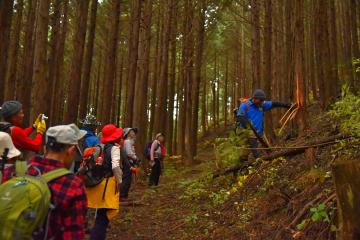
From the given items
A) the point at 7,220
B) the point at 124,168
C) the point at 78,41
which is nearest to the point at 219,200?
the point at 124,168

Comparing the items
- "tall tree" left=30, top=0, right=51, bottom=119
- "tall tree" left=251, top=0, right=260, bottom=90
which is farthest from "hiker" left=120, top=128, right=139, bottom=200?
"tall tree" left=251, top=0, right=260, bottom=90

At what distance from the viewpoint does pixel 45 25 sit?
867 cm

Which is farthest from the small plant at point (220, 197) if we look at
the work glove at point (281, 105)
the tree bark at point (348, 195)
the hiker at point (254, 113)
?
the tree bark at point (348, 195)

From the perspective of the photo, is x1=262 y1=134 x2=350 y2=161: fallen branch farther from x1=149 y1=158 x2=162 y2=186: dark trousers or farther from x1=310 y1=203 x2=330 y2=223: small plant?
x1=149 y1=158 x2=162 y2=186: dark trousers

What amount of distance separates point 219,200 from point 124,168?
9.02ft

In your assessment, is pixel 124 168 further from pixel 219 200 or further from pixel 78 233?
pixel 78 233

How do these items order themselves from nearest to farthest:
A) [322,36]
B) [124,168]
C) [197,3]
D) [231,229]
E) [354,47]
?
[231,229], [124,168], [322,36], [354,47], [197,3]

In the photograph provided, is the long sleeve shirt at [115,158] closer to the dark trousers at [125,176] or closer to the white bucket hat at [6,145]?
the white bucket hat at [6,145]

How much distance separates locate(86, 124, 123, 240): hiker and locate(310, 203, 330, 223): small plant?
98.8 inches

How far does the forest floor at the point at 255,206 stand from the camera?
4.76m

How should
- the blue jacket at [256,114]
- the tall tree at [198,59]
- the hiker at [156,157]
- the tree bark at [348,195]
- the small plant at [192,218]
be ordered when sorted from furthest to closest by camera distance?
the tall tree at [198,59] < the hiker at [156,157] < the blue jacket at [256,114] < the small plant at [192,218] < the tree bark at [348,195]

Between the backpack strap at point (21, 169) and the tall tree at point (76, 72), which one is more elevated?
the tall tree at point (76, 72)

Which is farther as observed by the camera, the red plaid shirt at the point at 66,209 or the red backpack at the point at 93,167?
the red backpack at the point at 93,167

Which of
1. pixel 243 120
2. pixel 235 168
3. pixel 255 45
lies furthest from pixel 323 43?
pixel 235 168
